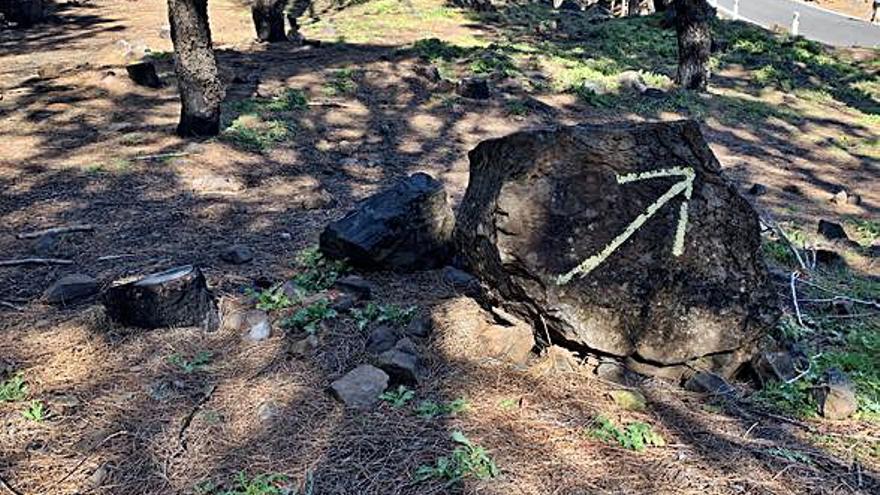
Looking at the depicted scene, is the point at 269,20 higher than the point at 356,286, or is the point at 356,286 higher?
the point at 269,20

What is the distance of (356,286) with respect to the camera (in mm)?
4258

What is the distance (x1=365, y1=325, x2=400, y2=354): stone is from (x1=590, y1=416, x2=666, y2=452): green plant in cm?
116

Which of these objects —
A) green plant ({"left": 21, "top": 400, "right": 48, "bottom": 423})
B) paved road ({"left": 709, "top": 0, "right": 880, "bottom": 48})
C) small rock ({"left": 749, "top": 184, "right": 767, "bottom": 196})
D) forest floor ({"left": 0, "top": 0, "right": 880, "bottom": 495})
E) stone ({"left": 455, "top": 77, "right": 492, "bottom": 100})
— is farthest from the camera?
paved road ({"left": 709, "top": 0, "right": 880, "bottom": 48})

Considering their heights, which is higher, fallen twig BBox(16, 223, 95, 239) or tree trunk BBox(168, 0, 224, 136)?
tree trunk BBox(168, 0, 224, 136)

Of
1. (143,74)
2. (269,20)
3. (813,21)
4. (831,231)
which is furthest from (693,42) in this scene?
(813,21)

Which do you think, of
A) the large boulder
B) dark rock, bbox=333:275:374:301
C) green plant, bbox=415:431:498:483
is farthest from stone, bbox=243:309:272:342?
green plant, bbox=415:431:498:483

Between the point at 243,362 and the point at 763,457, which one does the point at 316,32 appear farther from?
the point at 763,457

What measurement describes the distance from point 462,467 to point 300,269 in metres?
2.37

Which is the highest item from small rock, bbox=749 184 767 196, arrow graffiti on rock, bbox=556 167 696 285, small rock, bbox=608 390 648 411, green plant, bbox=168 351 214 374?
arrow graffiti on rock, bbox=556 167 696 285

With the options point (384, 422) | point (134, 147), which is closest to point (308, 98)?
point (134, 147)

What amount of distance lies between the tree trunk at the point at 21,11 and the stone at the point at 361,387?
15380mm

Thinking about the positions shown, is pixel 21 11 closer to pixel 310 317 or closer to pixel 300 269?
pixel 300 269

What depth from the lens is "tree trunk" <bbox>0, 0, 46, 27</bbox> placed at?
14641 mm

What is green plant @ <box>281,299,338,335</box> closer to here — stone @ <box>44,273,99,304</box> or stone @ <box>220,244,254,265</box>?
stone @ <box>220,244,254,265</box>
